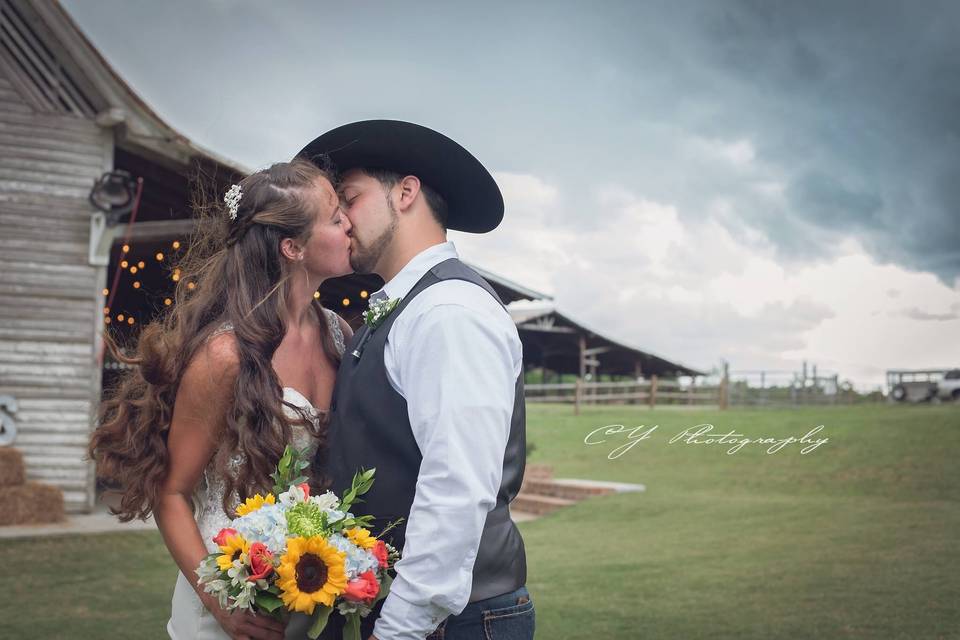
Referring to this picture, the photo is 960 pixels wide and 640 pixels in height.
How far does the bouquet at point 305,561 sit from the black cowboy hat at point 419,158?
0.92m

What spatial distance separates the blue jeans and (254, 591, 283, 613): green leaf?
0.38 m

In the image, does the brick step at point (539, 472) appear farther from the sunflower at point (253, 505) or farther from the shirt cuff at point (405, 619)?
the shirt cuff at point (405, 619)

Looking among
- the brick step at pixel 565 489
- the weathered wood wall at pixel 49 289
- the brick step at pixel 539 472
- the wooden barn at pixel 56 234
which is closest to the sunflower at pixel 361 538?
the wooden barn at pixel 56 234

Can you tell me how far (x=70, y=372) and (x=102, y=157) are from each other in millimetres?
2652

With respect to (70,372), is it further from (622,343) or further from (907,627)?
(622,343)

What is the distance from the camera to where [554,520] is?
1286cm

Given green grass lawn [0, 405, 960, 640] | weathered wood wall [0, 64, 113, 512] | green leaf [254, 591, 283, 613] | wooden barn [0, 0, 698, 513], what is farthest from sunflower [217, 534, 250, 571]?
weathered wood wall [0, 64, 113, 512]

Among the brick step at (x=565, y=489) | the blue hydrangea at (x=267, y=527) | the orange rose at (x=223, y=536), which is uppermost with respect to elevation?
the blue hydrangea at (x=267, y=527)

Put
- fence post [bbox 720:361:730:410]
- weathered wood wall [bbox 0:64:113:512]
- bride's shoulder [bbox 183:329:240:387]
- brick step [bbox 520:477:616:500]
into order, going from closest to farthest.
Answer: bride's shoulder [bbox 183:329:240:387] < weathered wood wall [bbox 0:64:113:512] < brick step [bbox 520:477:616:500] < fence post [bbox 720:361:730:410]

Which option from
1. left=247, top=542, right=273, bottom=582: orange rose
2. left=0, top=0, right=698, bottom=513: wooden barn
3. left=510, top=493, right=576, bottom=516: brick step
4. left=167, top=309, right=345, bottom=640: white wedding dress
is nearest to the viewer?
left=247, top=542, right=273, bottom=582: orange rose

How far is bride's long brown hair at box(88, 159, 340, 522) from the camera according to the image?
2551 millimetres

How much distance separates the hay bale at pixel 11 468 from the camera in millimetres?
9984

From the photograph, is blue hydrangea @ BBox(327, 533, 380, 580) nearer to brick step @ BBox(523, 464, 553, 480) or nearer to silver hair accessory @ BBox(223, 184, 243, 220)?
silver hair accessory @ BBox(223, 184, 243, 220)

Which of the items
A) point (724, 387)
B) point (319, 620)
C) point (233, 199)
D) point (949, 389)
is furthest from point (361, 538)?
point (724, 387)
